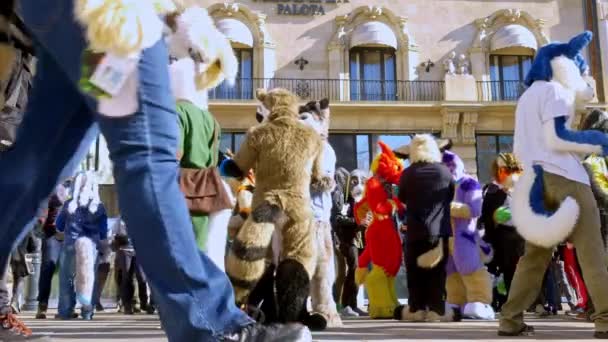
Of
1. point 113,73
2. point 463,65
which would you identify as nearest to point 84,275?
point 113,73

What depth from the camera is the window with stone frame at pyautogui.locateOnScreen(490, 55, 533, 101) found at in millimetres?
22281

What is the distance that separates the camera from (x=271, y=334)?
174cm

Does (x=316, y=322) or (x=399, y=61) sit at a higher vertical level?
(x=399, y=61)

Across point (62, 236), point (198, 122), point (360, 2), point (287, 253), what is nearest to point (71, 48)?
point (198, 122)

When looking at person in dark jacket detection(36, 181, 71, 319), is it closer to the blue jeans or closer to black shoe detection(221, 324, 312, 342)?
the blue jeans

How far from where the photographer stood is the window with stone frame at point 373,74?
22.0m

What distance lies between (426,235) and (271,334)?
430 centimetres

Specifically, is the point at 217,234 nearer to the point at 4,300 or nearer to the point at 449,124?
the point at 4,300

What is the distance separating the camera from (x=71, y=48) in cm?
182

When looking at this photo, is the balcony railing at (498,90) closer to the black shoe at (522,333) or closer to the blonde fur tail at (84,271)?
the blonde fur tail at (84,271)

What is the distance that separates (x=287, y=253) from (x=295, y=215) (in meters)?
0.26

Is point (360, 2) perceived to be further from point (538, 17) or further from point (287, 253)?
point (287, 253)

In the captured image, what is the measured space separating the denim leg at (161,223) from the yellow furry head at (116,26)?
0.05 metres

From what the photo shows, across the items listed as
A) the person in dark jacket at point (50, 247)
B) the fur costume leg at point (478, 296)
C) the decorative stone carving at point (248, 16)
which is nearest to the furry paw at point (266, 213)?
the fur costume leg at point (478, 296)
